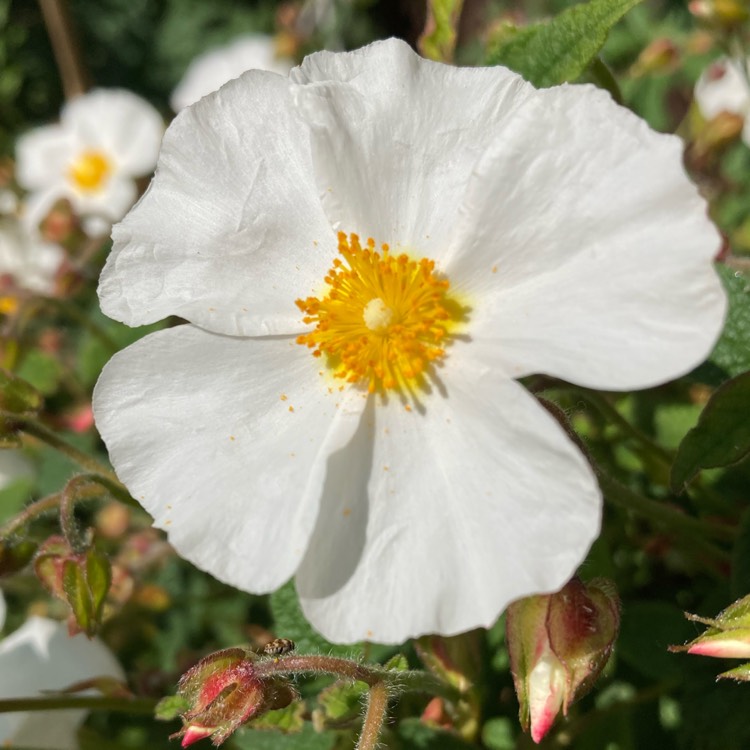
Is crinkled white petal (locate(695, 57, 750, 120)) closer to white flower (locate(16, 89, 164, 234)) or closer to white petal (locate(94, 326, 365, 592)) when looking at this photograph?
white petal (locate(94, 326, 365, 592))

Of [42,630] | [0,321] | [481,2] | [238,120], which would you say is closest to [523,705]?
[238,120]

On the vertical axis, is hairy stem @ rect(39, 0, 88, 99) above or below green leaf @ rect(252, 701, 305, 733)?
above

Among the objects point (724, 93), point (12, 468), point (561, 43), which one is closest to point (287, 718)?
point (561, 43)

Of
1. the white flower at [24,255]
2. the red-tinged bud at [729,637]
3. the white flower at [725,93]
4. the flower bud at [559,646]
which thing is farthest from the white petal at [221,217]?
the white flower at [24,255]

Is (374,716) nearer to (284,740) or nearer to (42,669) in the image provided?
(284,740)

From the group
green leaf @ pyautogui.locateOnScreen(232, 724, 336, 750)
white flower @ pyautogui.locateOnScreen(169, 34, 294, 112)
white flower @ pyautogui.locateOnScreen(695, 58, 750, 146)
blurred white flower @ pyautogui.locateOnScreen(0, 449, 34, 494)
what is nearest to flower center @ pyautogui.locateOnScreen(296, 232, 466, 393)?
green leaf @ pyautogui.locateOnScreen(232, 724, 336, 750)

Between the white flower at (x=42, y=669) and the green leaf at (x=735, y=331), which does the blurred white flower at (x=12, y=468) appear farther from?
the green leaf at (x=735, y=331)

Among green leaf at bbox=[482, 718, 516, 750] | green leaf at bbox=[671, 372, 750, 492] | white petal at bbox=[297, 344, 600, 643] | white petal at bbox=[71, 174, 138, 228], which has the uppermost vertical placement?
white petal at bbox=[297, 344, 600, 643]
